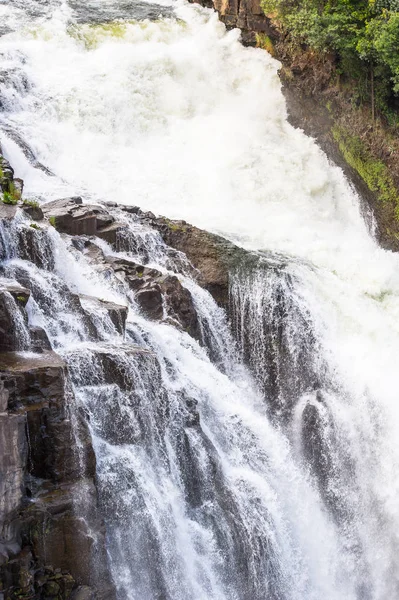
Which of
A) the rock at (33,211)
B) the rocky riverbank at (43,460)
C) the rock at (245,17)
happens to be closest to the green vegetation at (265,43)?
the rock at (245,17)

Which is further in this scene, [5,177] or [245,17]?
[245,17]

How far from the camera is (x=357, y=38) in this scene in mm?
27250

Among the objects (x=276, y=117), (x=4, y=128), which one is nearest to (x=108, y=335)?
(x=4, y=128)

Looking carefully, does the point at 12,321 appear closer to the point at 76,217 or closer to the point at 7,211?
→ the point at 7,211

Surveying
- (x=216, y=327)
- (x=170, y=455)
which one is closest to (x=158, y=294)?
(x=216, y=327)

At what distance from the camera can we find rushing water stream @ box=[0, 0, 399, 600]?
14.7 metres

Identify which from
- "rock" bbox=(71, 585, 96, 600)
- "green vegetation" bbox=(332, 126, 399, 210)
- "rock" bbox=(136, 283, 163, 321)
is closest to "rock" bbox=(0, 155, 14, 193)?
"rock" bbox=(136, 283, 163, 321)

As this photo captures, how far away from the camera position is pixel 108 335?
1597cm

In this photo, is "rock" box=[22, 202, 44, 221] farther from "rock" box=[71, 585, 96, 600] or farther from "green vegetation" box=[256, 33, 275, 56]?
"green vegetation" box=[256, 33, 275, 56]

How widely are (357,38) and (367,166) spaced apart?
4.26 meters

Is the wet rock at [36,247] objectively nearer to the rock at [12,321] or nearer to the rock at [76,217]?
the rock at [76,217]

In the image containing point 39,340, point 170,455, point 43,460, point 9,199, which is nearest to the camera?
point 43,460

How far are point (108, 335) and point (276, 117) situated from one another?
16.6 m

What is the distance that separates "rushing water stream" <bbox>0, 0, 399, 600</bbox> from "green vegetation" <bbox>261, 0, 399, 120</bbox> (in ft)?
9.31
